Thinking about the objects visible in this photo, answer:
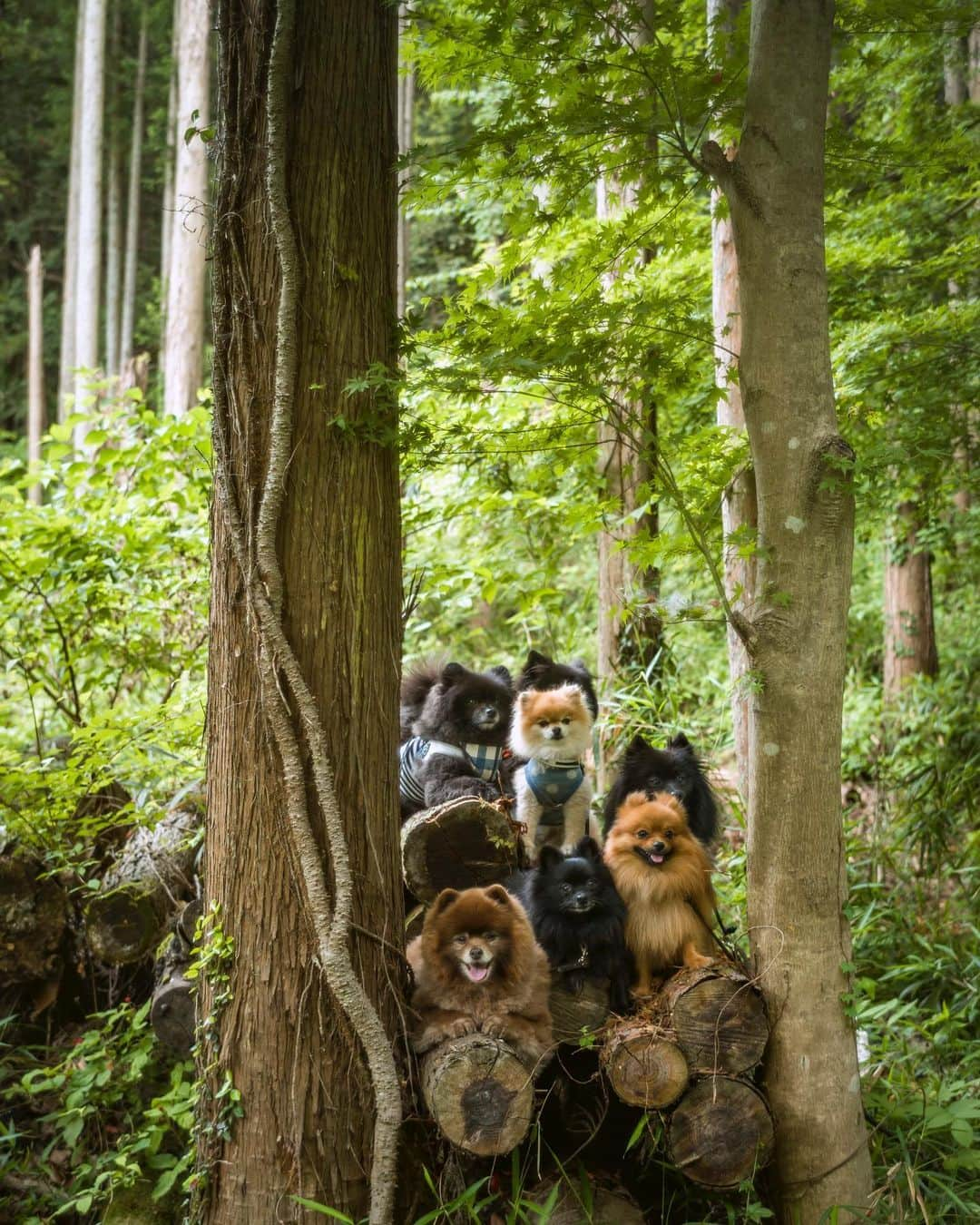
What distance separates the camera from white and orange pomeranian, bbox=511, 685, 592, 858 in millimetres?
4629

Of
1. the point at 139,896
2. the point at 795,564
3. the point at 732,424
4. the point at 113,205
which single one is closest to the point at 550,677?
the point at 732,424

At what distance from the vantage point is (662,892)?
3.84 m

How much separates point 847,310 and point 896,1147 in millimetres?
4585

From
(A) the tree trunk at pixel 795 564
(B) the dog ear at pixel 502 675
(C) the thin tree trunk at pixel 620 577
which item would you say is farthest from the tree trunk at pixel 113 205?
(A) the tree trunk at pixel 795 564

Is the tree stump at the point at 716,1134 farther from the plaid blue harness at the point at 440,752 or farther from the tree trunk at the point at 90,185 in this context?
the tree trunk at the point at 90,185

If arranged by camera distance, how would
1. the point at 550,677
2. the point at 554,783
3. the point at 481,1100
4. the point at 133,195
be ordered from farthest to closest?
the point at 133,195, the point at 550,677, the point at 554,783, the point at 481,1100

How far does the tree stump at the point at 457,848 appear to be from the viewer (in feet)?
14.0

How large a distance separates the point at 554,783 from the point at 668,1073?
1.48m

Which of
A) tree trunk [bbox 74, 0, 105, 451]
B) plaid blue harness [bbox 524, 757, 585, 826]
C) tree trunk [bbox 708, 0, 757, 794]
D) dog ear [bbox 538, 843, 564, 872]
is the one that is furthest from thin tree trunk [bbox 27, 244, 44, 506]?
dog ear [bbox 538, 843, 564, 872]

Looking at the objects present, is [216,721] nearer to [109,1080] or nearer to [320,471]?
[320,471]

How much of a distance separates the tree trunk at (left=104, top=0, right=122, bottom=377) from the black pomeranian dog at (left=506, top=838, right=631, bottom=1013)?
20.2m

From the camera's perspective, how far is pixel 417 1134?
11.6 ft

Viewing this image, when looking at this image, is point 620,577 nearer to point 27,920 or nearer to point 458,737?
point 458,737

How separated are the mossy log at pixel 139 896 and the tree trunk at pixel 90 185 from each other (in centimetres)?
1296
